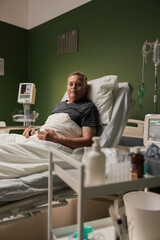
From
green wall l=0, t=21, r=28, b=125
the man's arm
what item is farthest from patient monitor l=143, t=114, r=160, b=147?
green wall l=0, t=21, r=28, b=125

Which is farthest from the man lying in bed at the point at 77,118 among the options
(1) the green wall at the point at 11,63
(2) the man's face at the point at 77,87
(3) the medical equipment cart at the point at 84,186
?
(1) the green wall at the point at 11,63

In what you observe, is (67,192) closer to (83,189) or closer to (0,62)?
(83,189)

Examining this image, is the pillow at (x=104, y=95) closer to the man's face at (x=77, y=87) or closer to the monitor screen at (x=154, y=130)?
the man's face at (x=77, y=87)

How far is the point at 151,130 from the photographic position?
161cm

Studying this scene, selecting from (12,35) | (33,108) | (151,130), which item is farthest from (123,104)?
(12,35)

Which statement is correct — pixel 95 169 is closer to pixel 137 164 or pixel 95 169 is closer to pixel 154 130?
pixel 137 164

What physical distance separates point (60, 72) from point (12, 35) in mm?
1195

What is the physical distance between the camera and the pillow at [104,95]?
1.79 metres

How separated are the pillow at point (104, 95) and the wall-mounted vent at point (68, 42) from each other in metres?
1.52

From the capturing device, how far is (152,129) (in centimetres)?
160

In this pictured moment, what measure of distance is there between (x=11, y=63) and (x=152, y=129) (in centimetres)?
311

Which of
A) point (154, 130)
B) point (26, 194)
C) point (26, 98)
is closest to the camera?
point (26, 194)

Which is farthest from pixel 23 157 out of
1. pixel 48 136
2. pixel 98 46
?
pixel 98 46

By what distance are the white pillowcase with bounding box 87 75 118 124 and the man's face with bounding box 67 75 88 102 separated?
79mm
